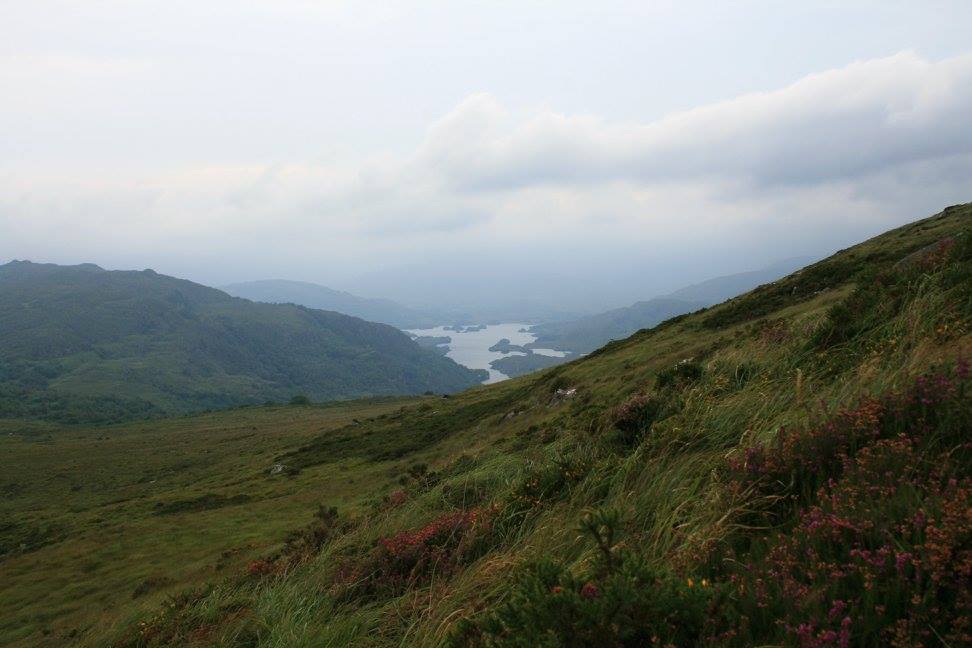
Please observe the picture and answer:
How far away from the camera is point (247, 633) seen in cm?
607

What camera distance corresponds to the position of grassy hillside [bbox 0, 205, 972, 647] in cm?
278

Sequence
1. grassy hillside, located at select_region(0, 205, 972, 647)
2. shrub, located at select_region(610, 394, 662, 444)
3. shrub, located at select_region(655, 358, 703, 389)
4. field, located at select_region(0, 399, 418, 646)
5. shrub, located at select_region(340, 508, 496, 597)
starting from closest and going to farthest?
grassy hillside, located at select_region(0, 205, 972, 647) < shrub, located at select_region(340, 508, 496, 597) < shrub, located at select_region(610, 394, 662, 444) < shrub, located at select_region(655, 358, 703, 389) < field, located at select_region(0, 399, 418, 646)

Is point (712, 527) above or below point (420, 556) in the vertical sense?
above

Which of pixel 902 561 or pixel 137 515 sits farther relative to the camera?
pixel 137 515

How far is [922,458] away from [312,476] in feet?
131

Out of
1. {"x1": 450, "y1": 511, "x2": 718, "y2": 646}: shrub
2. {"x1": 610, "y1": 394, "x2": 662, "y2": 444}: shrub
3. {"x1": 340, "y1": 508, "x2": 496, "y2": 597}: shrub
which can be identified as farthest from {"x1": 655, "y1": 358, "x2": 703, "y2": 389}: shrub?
{"x1": 450, "y1": 511, "x2": 718, "y2": 646}: shrub

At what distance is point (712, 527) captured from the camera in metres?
4.02

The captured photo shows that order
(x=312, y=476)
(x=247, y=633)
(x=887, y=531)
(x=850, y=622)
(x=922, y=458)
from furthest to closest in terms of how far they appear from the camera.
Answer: (x=312, y=476)
(x=247, y=633)
(x=922, y=458)
(x=887, y=531)
(x=850, y=622)

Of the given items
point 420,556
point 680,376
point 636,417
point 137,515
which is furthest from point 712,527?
point 137,515

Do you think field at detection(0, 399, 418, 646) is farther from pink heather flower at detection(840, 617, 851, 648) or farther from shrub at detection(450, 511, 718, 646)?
pink heather flower at detection(840, 617, 851, 648)

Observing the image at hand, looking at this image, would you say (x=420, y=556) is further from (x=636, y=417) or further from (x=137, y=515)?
(x=137, y=515)

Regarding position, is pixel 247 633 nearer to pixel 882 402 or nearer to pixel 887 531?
pixel 887 531

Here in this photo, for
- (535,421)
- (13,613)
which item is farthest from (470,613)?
(13,613)

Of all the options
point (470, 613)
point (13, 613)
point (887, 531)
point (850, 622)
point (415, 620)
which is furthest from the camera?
point (13, 613)
